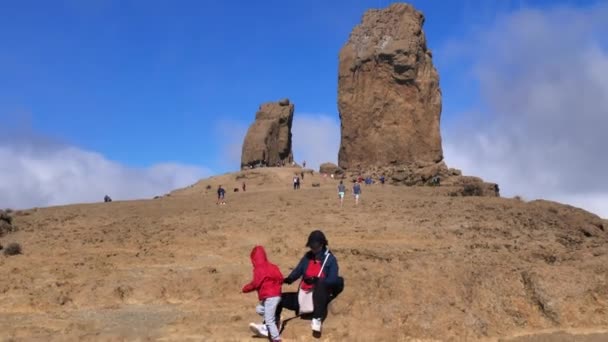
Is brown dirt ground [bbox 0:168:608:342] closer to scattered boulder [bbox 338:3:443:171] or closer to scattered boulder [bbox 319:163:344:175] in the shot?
scattered boulder [bbox 338:3:443:171]

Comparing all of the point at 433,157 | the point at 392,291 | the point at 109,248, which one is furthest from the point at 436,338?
the point at 433,157

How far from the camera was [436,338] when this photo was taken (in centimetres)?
899

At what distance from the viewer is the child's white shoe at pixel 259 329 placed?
28.5ft

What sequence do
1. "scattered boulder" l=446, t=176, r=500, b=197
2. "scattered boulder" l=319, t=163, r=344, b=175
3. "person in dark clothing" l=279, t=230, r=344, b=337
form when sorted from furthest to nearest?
"scattered boulder" l=319, t=163, r=344, b=175 < "scattered boulder" l=446, t=176, r=500, b=197 < "person in dark clothing" l=279, t=230, r=344, b=337

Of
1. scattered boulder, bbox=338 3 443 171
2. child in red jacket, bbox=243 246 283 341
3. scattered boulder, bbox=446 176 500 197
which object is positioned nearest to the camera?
child in red jacket, bbox=243 246 283 341

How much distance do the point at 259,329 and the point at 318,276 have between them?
117cm

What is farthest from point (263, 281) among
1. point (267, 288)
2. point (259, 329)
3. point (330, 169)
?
point (330, 169)

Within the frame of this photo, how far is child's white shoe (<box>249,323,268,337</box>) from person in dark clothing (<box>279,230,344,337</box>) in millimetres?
375

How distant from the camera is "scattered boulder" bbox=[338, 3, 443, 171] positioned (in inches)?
2164

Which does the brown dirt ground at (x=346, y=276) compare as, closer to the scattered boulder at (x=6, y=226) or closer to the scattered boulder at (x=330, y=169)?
the scattered boulder at (x=6, y=226)

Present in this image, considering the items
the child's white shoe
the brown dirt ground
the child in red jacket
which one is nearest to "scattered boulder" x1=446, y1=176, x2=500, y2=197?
the brown dirt ground

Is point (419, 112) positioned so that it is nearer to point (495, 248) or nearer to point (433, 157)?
point (433, 157)

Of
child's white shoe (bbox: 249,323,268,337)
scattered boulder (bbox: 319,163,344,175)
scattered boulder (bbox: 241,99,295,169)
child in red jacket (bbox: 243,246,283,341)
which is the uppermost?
scattered boulder (bbox: 241,99,295,169)

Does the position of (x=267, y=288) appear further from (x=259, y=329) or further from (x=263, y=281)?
(x=259, y=329)
